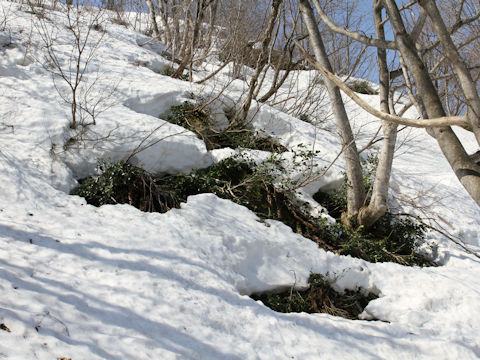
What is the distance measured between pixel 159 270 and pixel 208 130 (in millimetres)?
3470

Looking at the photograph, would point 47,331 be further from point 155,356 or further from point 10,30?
point 10,30

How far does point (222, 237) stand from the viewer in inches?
146

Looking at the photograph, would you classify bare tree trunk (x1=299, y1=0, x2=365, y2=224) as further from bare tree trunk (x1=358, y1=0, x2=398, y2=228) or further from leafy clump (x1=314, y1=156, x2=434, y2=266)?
bare tree trunk (x1=358, y1=0, x2=398, y2=228)

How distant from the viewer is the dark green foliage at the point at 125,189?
399cm

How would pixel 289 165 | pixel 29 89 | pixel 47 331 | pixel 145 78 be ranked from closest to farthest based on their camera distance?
pixel 47 331 < pixel 29 89 < pixel 289 165 < pixel 145 78

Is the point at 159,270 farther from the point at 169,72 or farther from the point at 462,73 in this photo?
the point at 169,72

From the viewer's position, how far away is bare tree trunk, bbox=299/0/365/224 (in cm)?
A: 483

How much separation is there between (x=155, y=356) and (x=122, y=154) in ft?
9.63

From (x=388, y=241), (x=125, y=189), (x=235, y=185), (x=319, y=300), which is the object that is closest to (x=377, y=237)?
(x=388, y=241)

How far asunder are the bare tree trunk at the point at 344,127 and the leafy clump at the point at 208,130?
1.24 meters

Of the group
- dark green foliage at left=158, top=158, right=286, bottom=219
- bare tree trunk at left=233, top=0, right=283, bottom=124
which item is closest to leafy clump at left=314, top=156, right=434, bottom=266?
dark green foliage at left=158, top=158, right=286, bottom=219

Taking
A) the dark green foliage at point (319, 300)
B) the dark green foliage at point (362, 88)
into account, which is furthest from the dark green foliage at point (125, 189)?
the dark green foliage at point (362, 88)

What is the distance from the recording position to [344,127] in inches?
192

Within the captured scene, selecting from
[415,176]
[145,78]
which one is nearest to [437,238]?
[415,176]
